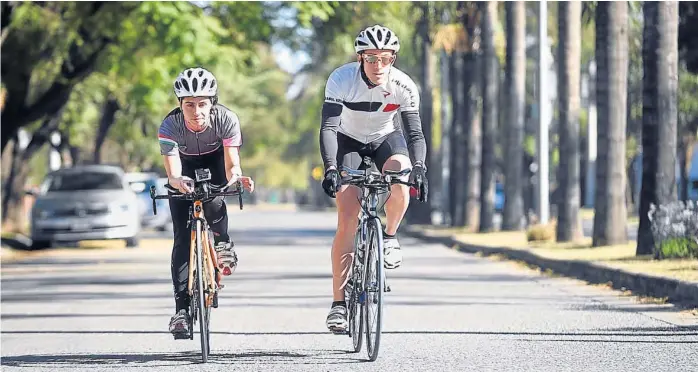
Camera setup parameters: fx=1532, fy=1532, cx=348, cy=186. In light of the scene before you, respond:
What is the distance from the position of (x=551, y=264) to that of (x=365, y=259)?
39.5 ft

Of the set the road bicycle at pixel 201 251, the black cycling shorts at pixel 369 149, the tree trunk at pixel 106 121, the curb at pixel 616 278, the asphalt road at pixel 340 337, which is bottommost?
the asphalt road at pixel 340 337

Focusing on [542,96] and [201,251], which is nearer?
[201,251]

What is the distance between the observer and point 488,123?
117 feet

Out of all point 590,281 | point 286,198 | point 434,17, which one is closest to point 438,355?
point 590,281

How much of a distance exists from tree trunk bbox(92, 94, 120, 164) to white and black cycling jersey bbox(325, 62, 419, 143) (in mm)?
37031

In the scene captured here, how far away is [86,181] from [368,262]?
23272 mm

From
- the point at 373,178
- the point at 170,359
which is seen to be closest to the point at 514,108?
the point at 170,359

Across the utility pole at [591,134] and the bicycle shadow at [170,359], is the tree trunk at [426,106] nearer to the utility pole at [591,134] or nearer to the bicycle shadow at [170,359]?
the utility pole at [591,134]

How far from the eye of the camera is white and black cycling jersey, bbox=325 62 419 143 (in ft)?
32.0

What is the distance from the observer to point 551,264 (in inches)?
850

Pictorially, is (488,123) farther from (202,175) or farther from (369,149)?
(202,175)

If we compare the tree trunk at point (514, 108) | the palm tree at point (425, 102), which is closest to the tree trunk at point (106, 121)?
the palm tree at point (425, 102)

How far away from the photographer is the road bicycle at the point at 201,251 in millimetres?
9914

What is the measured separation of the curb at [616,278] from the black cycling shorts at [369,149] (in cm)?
524
